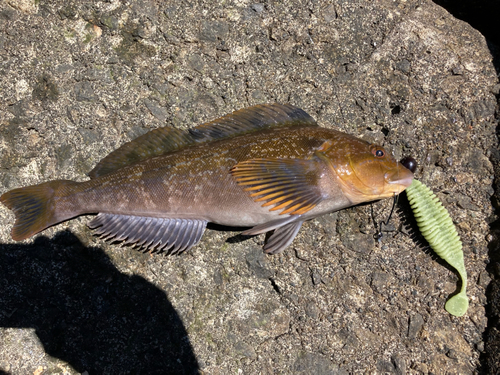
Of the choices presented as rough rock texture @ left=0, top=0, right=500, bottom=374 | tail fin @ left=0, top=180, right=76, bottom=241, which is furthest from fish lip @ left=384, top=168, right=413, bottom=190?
tail fin @ left=0, top=180, right=76, bottom=241

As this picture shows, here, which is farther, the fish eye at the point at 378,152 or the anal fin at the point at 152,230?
the anal fin at the point at 152,230

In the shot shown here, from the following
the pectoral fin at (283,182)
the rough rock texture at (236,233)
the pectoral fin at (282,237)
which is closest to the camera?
the pectoral fin at (283,182)

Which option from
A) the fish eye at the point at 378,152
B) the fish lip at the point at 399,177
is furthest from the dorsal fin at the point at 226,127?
the fish lip at the point at 399,177

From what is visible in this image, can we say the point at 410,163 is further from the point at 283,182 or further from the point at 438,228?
the point at 283,182

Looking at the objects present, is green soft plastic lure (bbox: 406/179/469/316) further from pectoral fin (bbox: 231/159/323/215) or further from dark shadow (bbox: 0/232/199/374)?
dark shadow (bbox: 0/232/199/374)

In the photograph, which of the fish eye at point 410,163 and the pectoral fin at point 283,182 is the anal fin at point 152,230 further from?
the fish eye at point 410,163

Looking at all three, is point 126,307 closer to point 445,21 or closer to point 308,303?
point 308,303
